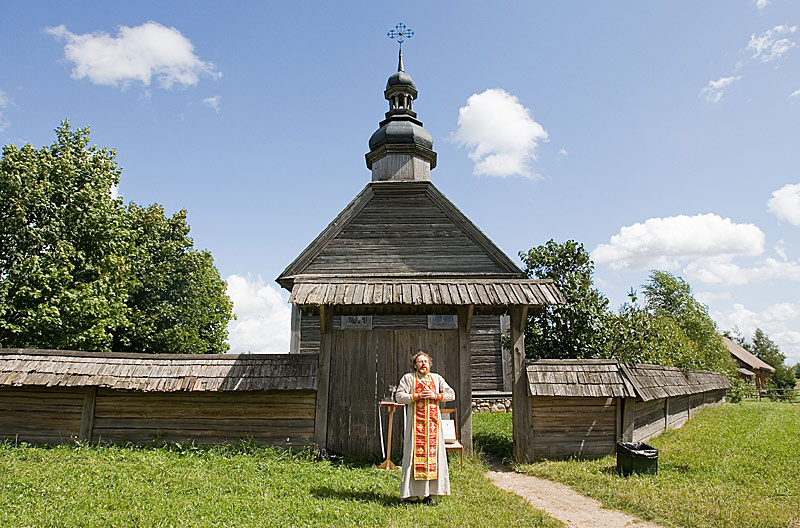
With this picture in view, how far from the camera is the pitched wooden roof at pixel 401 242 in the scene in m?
15.1

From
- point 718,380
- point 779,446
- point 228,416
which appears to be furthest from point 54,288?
point 718,380

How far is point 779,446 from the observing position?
379 inches

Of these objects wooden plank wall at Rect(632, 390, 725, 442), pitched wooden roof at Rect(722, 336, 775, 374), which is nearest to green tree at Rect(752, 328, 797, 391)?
pitched wooden roof at Rect(722, 336, 775, 374)

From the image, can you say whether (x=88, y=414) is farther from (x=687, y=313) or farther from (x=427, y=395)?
(x=687, y=313)

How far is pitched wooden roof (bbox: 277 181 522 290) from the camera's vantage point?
15.1 metres

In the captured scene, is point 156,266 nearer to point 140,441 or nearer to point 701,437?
point 140,441

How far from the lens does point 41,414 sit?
862 cm

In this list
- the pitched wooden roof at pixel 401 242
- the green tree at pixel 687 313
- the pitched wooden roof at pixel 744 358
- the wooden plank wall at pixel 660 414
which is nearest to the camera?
the wooden plank wall at pixel 660 414

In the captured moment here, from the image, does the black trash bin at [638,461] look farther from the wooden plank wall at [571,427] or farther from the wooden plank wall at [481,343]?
the wooden plank wall at [481,343]

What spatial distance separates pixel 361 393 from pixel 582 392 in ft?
12.1

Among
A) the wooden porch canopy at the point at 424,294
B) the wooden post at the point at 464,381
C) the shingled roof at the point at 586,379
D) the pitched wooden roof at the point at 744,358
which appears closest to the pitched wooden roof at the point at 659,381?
the shingled roof at the point at 586,379

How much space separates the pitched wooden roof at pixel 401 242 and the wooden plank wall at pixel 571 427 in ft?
20.7

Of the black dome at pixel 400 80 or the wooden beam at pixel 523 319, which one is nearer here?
the wooden beam at pixel 523 319

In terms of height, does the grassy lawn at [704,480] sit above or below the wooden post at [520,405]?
below
